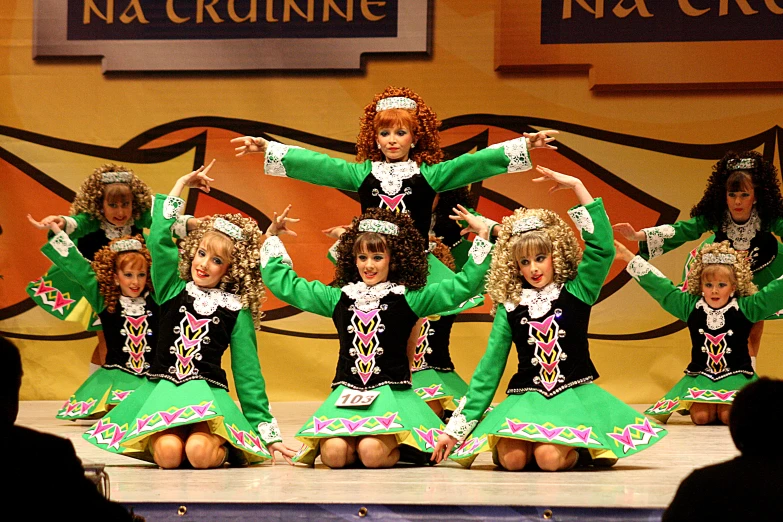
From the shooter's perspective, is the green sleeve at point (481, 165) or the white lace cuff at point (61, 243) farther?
the white lace cuff at point (61, 243)

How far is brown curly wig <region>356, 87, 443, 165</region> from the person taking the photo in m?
4.78

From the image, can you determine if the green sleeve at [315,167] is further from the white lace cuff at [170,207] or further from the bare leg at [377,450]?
the bare leg at [377,450]

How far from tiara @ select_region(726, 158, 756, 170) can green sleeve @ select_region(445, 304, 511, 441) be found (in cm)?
214

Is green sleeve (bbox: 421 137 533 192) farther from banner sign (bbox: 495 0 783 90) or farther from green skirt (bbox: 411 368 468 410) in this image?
banner sign (bbox: 495 0 783 90)

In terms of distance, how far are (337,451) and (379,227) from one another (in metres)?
0.86

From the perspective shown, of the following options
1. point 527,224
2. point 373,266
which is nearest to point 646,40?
point 527,224

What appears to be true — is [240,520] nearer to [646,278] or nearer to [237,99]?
[646,278]

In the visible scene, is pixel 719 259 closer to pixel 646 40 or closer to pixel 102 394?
pixel 646 40

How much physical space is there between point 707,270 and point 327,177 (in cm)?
204

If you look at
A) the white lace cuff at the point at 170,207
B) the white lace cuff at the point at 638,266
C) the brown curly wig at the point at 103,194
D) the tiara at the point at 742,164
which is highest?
the tiara at the point at 742,164

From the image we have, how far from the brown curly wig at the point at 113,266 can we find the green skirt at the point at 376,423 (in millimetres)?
1619

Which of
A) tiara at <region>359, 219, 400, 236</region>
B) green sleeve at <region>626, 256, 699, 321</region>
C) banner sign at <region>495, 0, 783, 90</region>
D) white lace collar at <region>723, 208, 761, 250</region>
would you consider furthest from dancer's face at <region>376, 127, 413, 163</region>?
white lace collar at <region>723, 208, 761, 250</region>

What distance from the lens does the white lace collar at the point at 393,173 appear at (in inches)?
187

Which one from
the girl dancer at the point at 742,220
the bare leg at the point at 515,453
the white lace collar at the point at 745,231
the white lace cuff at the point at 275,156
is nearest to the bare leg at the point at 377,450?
the bare leg at the point at 515,453
